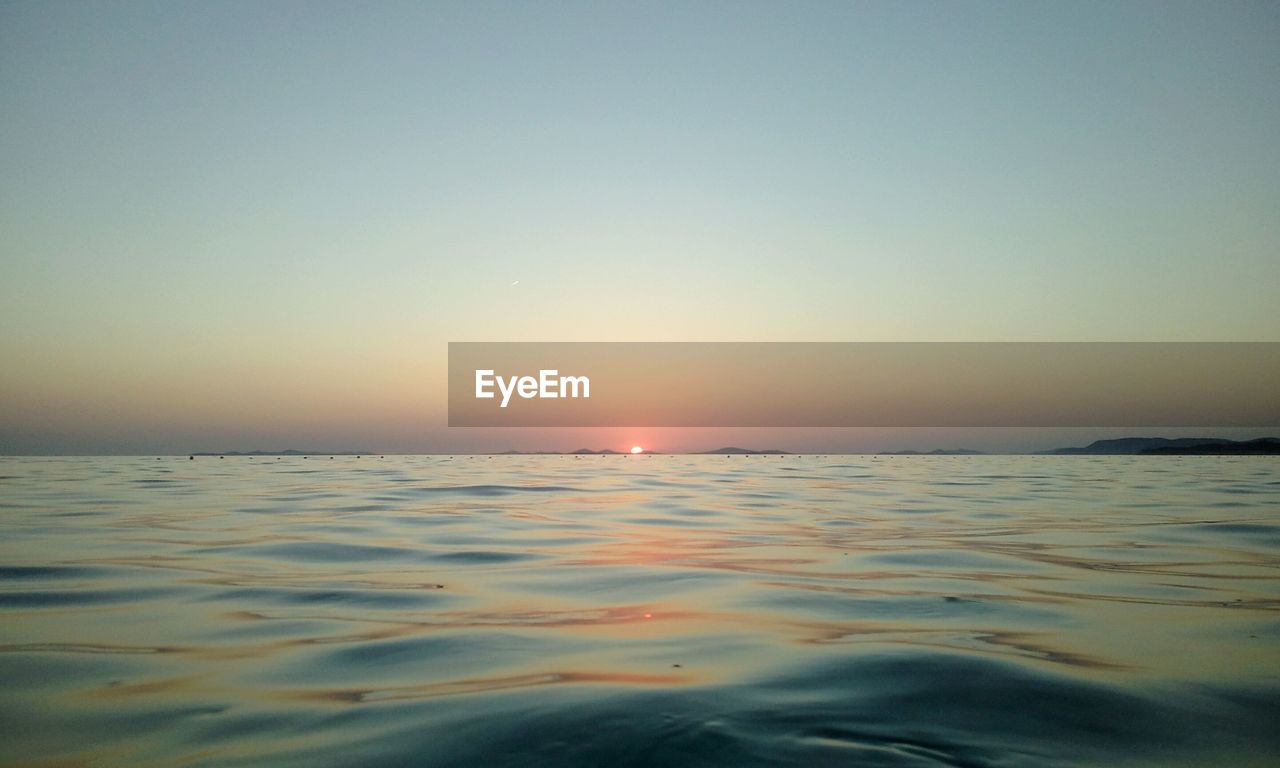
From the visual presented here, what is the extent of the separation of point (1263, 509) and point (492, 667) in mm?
17405

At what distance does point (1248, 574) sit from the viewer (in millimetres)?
8562

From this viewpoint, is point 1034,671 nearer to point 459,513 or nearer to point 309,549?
point 309,549

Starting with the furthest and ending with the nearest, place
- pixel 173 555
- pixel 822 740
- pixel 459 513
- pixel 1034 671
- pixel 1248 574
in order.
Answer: pixel 459 513 → pixel 173 555 → pixel 1248 574 → pixel 1034 671 → pixel 822 740

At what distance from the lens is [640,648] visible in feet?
17.8

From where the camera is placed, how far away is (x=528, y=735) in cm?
366

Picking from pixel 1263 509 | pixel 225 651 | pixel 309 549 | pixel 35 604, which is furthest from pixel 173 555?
pixel 1263 509

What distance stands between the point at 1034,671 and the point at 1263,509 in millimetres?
15442

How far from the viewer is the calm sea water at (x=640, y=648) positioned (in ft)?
11.9

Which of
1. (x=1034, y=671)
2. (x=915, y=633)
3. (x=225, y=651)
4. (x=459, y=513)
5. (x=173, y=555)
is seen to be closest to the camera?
(x=1034, y=671)

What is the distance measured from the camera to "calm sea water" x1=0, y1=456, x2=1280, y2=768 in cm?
364

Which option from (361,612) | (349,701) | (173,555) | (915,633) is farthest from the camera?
(173,555)

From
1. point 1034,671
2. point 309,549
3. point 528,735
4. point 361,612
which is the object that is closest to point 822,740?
point 528,735

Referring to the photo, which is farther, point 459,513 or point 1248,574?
point 459,513

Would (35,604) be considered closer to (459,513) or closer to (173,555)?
(173,555)
